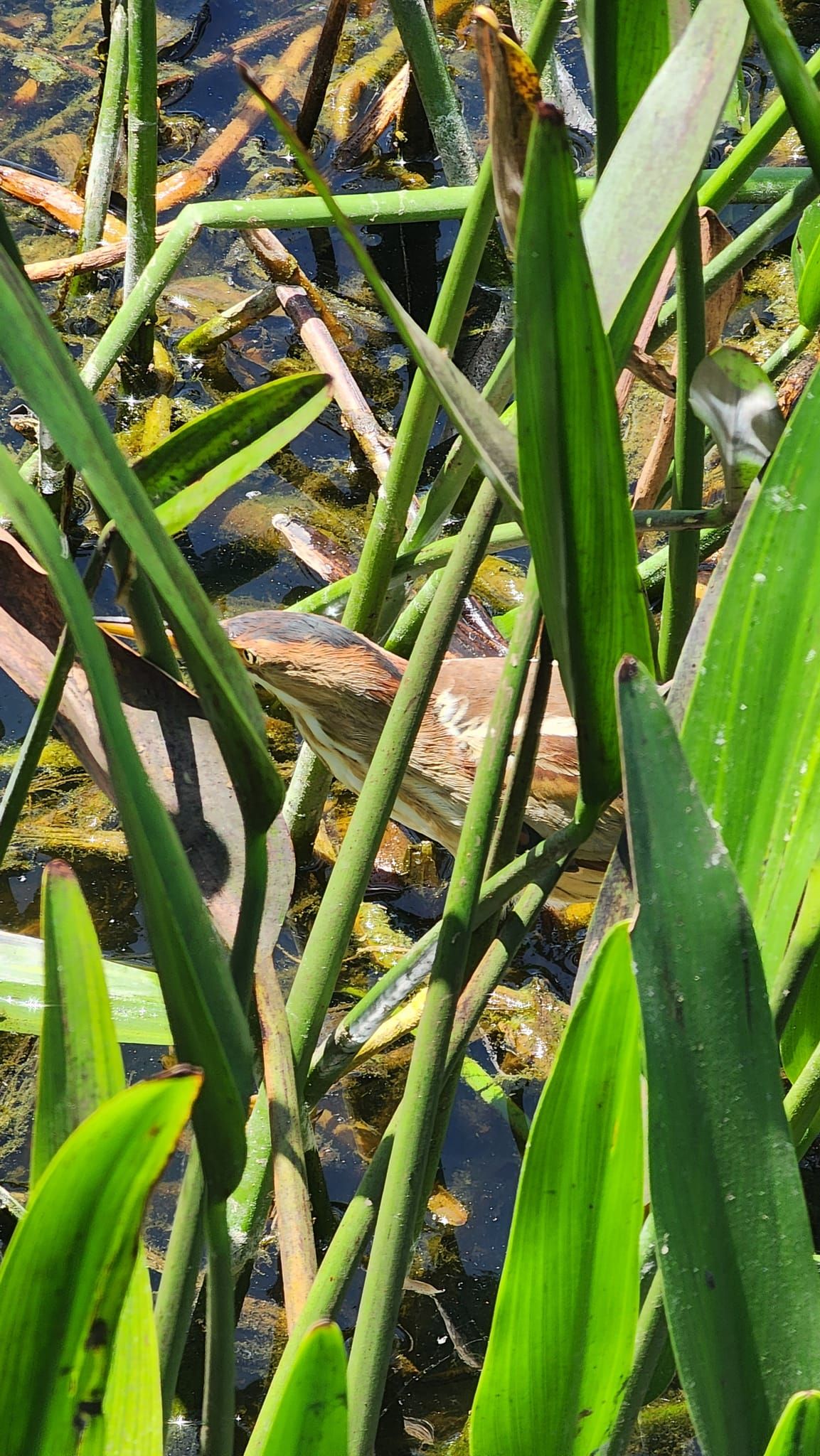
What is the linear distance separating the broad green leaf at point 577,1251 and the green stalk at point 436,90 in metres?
1.63

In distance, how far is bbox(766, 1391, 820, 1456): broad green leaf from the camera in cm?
54

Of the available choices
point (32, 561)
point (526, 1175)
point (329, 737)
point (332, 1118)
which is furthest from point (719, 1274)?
point (329, 737)

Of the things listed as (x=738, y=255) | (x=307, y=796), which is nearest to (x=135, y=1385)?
(x=738, y=255)

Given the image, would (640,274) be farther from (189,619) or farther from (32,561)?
(32,561)

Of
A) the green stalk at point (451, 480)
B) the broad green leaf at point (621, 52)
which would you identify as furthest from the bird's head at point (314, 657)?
the broad green leaf at point (621, 52)

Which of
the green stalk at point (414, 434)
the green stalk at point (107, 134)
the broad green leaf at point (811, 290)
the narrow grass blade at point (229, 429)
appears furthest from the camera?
the green stalk at point (107, 134)

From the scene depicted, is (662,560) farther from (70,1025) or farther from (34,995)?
(70,1025)

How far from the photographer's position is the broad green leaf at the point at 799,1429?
0.54 meters

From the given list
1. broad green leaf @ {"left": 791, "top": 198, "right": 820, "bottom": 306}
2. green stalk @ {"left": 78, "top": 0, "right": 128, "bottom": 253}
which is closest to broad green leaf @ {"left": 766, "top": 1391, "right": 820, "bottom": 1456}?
broad green leaf @ {"left": 791, "top": 198, "right": 820, "bottom": 306}

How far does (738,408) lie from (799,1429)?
491mm

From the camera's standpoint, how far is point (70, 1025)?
1.87 ft

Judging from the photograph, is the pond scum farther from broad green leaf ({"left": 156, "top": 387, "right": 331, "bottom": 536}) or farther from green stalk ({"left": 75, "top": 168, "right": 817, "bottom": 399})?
green stalk ({"left": 75, "top": 168, "right": 817, "bottom": 399})

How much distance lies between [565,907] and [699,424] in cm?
139

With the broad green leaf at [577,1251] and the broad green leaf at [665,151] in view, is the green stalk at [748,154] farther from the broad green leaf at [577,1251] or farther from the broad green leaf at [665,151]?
the broad green leaf at [577,1251]
